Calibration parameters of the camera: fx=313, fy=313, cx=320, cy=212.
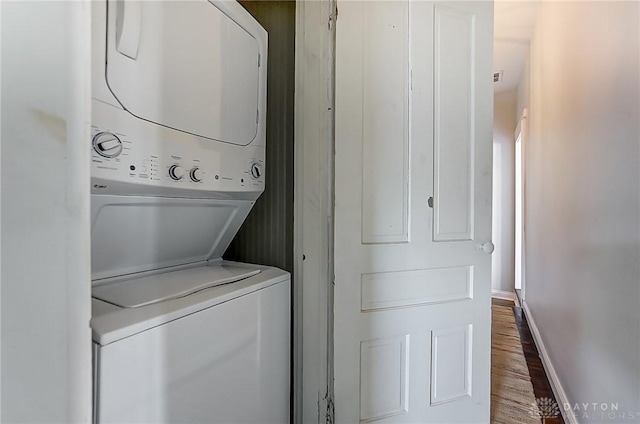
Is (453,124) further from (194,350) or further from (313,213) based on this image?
(194,350)

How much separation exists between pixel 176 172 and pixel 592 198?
170 cm

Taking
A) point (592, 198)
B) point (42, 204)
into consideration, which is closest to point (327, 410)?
point (42, 204)

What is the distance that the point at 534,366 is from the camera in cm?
219

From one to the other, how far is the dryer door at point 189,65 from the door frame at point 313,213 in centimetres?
17

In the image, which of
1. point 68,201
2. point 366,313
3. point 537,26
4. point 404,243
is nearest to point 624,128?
point 404,243

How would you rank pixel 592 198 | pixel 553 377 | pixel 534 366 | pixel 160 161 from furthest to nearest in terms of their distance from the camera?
pixel 534 366, pixel 553 377, pixel 592 198, pixel 160 161

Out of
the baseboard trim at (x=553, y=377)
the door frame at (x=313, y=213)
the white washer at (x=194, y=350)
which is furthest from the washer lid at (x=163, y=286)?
the baseboard trim at (x=553, y=377)

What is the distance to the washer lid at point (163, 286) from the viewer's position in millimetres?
728

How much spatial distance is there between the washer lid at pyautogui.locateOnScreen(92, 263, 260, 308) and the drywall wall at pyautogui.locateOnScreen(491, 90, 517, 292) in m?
3.81

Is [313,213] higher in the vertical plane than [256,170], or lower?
lower

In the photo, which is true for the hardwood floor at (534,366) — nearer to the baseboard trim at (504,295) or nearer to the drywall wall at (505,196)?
the baseboard trim at (504,295)

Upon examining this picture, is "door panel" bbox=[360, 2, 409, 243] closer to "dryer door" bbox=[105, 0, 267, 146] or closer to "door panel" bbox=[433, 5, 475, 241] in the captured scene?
"door panel" bbox=[433, 5, 475, 241]

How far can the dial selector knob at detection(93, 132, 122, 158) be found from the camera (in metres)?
0.67

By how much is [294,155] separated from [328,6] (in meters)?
0.56
